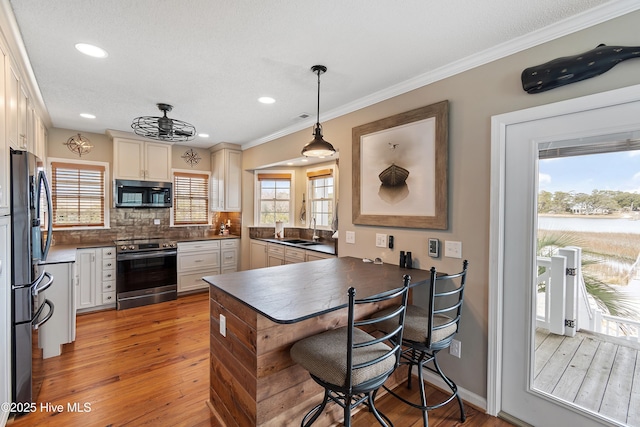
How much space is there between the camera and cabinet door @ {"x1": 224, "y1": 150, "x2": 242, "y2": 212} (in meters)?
5.30

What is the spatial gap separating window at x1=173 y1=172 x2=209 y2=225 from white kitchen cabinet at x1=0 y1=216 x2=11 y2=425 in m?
3.38

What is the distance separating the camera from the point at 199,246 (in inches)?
195

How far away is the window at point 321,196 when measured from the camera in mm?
4758

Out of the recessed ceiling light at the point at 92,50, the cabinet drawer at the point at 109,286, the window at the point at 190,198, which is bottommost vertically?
the cabinet drawer at the point at 109,286

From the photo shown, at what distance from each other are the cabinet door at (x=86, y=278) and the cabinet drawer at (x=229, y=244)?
71.4 inches

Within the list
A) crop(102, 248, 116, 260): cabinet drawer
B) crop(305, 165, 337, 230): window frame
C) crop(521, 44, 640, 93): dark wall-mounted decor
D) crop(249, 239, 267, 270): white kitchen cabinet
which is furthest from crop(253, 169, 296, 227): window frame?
crop(521, 44, 640, 93): dark wall-mounted decor

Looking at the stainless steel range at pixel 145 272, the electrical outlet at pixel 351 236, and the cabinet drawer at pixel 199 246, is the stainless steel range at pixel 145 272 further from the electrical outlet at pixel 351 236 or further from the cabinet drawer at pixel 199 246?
the electrical outlet at pixel 351 236

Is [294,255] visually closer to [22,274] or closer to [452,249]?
[452,249]

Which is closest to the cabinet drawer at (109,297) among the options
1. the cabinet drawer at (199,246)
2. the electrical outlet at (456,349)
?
the cabinet drawer at (199,246)

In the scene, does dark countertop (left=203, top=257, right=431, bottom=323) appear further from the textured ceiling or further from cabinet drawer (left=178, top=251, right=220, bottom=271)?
cabinet drawer (left=178, top=251, right=220, bottom=271)

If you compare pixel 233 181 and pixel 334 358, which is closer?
pixel 334 358

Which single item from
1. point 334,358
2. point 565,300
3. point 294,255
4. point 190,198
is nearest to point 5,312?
point 334,358

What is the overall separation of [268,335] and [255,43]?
187cm

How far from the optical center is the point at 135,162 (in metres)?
4.63
